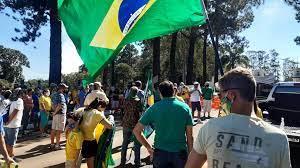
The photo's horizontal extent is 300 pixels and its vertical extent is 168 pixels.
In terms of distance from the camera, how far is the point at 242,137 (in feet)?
10.5

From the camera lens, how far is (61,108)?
44.0 ft

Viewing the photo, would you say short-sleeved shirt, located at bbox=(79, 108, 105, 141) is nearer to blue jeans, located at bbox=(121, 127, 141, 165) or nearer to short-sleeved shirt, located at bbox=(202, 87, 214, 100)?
blue jeans, located at bbox=(121, 127, 141, 165)

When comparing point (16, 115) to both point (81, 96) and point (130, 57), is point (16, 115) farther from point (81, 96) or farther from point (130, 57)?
point (130, 57)

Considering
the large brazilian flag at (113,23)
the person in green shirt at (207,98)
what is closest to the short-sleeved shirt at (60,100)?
the large brazilian flag at (113,23)

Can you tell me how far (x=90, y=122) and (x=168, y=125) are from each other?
90.8 inches

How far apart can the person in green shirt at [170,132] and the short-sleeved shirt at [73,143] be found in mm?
2283

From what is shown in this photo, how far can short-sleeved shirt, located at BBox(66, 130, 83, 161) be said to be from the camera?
8.13 metres

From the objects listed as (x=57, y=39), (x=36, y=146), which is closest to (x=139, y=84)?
(x=36, y=146)

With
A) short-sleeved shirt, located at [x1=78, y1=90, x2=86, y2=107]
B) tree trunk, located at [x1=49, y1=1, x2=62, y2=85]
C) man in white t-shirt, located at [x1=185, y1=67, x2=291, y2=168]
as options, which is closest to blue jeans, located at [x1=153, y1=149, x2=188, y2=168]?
man in white t-shirt, located at [x1=185, y1=67, x2=291, y2=168]

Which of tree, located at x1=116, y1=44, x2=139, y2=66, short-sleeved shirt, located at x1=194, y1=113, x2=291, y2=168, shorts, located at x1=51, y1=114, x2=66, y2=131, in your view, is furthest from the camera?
tree, located at x1=116, y1=44, x2=139, y2=66

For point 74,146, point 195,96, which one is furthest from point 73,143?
point 195,96

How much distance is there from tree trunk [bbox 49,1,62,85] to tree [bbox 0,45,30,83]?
177ft

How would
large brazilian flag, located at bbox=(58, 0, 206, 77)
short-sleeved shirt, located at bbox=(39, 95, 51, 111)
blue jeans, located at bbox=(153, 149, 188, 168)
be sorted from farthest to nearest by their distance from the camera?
short-sleeved shirt, located at bbox=(39, 95, 51, 111), large brazilian flag, located at bbox=(58, 0, 206, 77), blue jeans, located at bbox=(153, 149, 188, 168)

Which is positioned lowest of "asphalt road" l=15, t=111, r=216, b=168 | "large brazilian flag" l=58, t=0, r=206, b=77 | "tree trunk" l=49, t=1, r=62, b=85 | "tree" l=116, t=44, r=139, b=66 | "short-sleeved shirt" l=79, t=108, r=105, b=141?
"asphalt road" l=15, t=111, r=216, b=168
